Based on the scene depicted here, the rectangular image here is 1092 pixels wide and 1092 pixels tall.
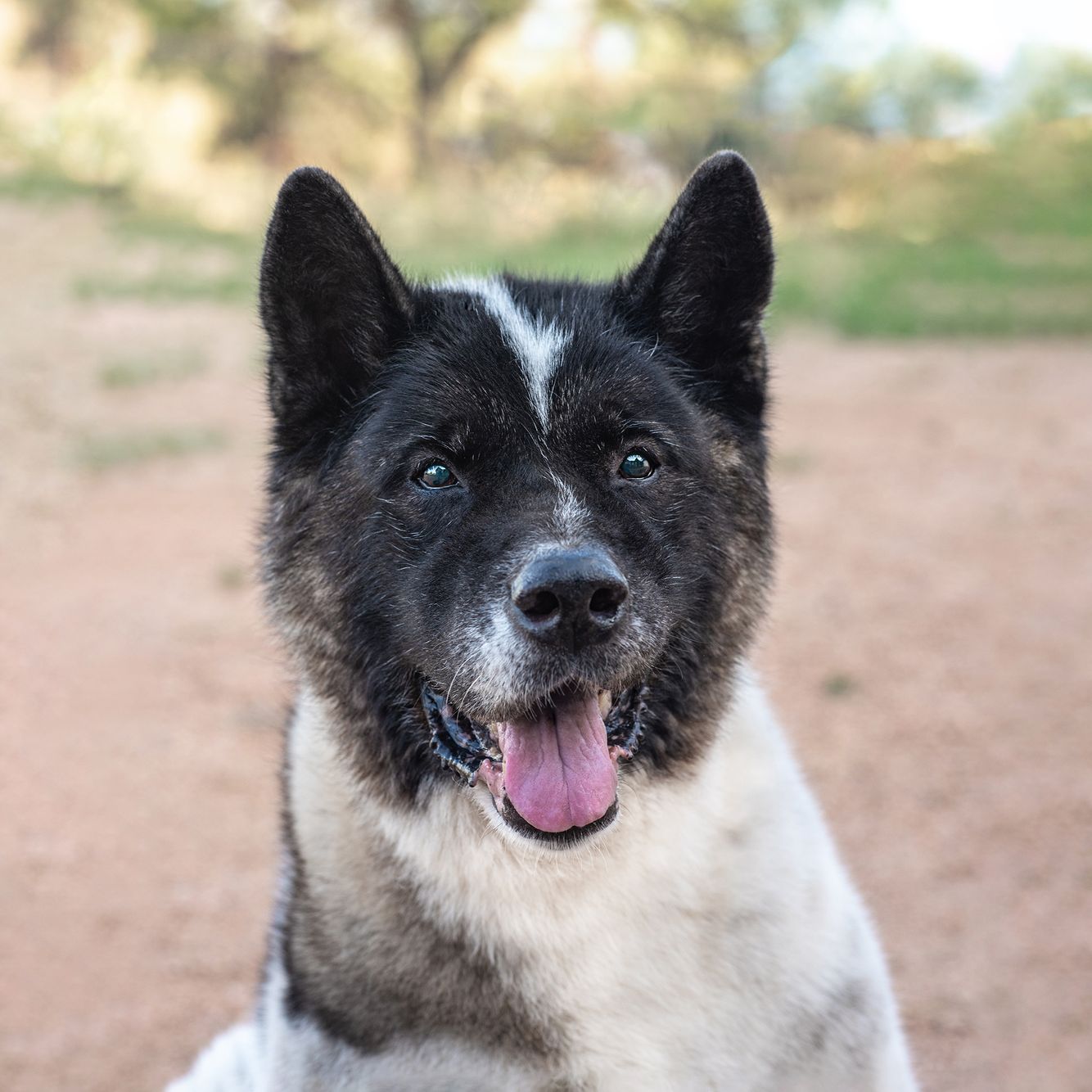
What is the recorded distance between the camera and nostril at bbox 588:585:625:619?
2361 mm

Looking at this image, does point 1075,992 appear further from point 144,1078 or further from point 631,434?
point 144,1078

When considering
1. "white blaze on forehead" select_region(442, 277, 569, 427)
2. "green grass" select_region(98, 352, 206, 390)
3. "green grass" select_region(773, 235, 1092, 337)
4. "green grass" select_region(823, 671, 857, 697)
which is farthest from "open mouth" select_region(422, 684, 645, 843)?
"green grass" select_region(98, 352, 206, 390)

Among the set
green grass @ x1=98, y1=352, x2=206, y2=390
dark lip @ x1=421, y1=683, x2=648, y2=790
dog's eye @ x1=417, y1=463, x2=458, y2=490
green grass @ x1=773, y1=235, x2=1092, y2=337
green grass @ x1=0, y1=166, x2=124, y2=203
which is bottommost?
green grass @ x1=0, y1=166, x2=124, y2=203

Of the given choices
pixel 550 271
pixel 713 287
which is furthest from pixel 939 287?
pixel 713 287

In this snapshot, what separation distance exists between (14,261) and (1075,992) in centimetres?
1355

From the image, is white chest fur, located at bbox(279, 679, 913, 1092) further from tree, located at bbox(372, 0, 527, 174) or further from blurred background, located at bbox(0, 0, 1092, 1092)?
tree, located at bbox(372, 0, 527, 174)

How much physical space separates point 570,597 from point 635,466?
1.50ft

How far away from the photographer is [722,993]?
2.72 metres

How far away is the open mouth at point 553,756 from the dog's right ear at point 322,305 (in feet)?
2.31

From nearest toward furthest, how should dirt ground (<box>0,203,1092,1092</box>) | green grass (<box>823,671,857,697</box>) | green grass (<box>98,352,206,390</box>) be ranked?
dirt ground (<box>0,203,1092,1092</box>) → green grass (<box>823,671,857,697</box>) → green grass (<box>98,352,206,390</box>)

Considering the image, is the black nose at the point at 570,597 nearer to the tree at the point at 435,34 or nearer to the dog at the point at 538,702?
the dog at the point at 538,702

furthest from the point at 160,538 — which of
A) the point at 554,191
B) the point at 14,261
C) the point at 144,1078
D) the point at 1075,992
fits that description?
the point at 554,191

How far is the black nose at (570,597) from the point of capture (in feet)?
7.59

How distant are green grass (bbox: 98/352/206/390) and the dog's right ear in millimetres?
9137
